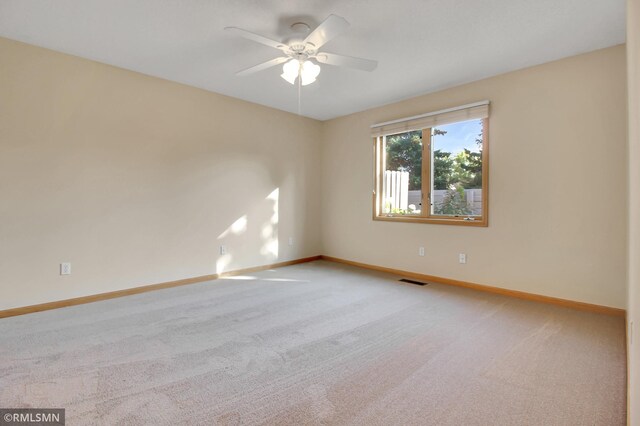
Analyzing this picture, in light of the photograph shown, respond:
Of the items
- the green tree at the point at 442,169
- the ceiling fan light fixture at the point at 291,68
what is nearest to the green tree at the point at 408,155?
the green tree at the point at 442,169

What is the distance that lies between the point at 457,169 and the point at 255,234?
9.74ft

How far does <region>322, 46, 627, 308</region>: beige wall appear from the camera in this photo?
2.86m

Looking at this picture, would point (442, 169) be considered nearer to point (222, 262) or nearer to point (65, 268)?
point (222, 262)

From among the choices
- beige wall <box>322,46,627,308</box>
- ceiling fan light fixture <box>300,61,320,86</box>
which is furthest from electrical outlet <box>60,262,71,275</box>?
beige wall <box>322,46,627,308</box>

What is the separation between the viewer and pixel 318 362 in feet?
6.65

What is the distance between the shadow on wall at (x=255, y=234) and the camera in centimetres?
434

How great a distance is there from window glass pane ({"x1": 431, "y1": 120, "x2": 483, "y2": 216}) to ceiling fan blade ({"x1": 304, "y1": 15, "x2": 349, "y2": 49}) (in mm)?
2375

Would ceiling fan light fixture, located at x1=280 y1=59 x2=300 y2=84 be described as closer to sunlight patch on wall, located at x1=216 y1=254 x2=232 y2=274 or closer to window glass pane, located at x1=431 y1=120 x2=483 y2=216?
window glass pane, located at x1=431 y1=120 x2=483 y2=216

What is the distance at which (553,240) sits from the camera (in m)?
3.18

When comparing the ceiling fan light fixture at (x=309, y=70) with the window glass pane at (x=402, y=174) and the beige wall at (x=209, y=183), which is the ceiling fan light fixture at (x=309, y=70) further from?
the window glass pane at (x=402, y=174)

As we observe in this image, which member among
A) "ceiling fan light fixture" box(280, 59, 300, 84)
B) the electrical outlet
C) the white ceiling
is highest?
the white ceiling

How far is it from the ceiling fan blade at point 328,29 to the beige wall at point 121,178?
7.61 feet

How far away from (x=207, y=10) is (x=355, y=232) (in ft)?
11.9

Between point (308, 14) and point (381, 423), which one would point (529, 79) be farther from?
point (381, 423)
